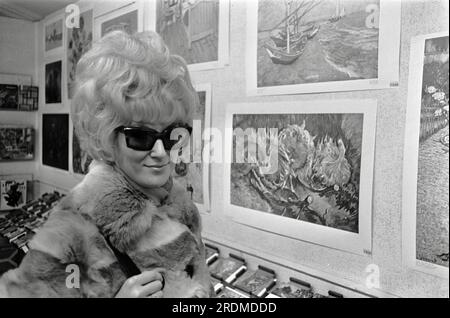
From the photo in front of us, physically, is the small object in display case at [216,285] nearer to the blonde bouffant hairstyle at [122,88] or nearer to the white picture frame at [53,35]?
the blonde bouffant hairstyle at [122,88]

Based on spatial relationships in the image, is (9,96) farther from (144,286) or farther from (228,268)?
(228,268)

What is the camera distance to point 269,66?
0.92 m

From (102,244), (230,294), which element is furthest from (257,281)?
(102,244)

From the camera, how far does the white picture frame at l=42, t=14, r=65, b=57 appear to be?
83 cm

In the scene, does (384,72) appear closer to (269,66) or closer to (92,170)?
(269,66)

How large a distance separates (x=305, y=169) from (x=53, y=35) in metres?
0.58

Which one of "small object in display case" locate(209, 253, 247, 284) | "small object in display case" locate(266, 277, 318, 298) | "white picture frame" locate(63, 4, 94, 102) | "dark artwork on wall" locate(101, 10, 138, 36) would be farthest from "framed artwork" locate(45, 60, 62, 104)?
"small object in display case" locate(266, 277, 318, 298)

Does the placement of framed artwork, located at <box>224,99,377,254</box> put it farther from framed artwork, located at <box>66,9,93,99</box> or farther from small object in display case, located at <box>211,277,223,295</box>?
framed artwork, located at <box>66,9,93,99</box>

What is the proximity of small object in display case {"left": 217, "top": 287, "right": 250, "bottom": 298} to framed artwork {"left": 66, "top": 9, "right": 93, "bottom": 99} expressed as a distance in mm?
544

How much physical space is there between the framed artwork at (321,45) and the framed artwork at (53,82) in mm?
392

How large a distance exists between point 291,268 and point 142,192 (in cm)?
38

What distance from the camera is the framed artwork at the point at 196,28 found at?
3.02 ft

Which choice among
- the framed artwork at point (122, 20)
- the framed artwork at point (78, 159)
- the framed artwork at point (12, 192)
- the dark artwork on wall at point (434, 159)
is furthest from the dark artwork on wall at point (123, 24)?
the dark artwork on wall at point (434, 159)

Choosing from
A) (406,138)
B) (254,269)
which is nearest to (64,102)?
(254,269)
